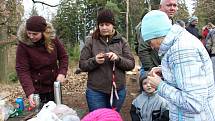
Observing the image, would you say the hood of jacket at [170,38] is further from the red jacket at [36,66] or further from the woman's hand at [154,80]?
the red jacket at [36,66]

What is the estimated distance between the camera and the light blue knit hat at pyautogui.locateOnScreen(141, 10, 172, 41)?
2303mm

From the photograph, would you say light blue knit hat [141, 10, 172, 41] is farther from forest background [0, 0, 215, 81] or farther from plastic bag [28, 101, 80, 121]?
forest background [0, 0, 215, 81]

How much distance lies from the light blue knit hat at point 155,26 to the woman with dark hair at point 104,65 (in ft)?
5.20

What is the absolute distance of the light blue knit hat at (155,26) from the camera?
90.7 inches

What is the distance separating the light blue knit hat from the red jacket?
179 centimetres

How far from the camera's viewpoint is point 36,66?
3.97m

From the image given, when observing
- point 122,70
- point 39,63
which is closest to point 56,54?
point 39,63

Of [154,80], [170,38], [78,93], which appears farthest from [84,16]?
[170,38]

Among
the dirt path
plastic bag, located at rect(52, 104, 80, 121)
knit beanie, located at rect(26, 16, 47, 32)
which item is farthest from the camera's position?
the dirt path

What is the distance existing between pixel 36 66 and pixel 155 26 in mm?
1931

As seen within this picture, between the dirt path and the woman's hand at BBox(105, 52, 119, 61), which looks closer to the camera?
the woman's hand at BBox(105, 52, 119, 61)

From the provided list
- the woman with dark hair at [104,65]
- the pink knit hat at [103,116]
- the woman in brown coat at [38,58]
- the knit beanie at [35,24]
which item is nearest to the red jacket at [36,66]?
the woman in brown coat at [38,58]

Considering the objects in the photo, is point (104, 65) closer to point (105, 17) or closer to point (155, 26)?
point (105, 17)

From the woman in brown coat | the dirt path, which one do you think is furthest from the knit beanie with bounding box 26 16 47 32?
the dirt path
